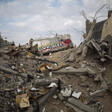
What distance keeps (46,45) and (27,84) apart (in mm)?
10965

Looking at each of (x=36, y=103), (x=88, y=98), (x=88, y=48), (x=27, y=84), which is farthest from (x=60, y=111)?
(x=88, y=48)

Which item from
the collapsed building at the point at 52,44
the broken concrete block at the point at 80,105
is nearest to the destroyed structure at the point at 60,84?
the broken concrete block at the point at 80,105

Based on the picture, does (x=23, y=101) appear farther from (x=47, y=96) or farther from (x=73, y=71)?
(x=73, y=71)

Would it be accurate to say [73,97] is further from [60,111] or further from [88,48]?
[88,48]

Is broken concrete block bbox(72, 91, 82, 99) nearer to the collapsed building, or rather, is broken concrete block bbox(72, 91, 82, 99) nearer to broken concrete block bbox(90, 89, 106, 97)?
broken concrete block bbox(90, 89, 106, 97)

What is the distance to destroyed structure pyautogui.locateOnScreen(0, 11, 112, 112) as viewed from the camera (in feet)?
13.6

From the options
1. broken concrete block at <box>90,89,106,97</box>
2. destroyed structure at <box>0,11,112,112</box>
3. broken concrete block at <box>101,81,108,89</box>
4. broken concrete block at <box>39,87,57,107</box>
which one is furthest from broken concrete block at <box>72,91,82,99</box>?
broken concrete block at <box>101,81,108,89</box>

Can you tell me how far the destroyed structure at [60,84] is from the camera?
13.6ft

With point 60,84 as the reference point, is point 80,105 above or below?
below

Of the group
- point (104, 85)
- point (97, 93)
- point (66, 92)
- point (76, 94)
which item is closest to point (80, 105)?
point (76, 94)

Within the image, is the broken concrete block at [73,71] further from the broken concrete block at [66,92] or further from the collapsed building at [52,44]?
the collapsed building at [52,44]

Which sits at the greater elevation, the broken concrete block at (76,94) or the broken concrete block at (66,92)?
the broken concrete block at (66,92)

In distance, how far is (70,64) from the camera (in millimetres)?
7020

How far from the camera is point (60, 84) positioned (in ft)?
16.3
